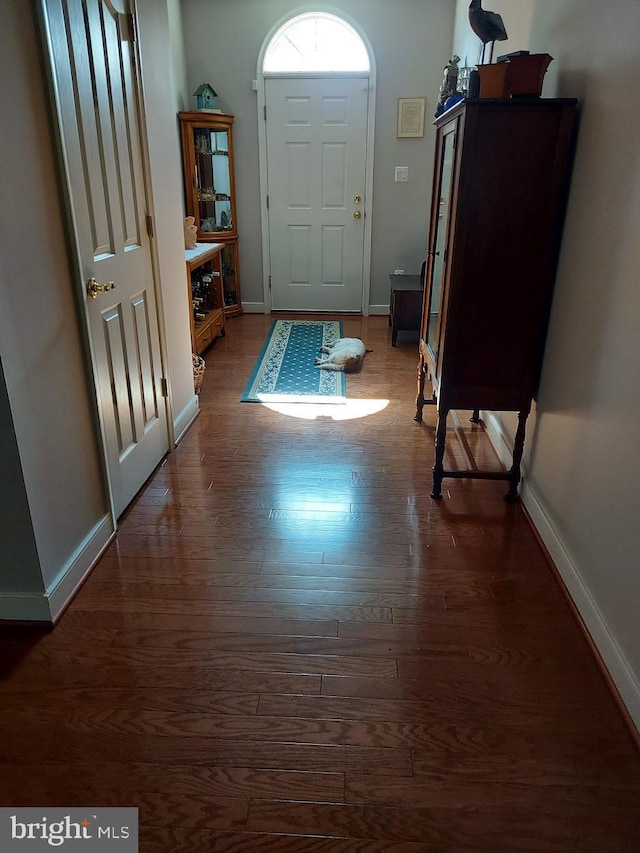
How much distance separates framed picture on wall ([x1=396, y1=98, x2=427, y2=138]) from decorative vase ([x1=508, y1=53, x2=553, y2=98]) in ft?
10.9

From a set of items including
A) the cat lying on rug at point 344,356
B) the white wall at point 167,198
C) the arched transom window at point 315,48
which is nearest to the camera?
the white wall at point 167,198

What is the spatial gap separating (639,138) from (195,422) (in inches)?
98.2

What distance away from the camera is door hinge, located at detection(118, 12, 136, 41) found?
234cm

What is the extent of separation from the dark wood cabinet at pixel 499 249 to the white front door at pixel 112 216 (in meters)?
1.30

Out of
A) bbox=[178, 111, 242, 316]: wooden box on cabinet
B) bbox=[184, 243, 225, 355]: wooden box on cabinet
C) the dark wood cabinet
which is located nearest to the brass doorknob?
the dark wood cabinet

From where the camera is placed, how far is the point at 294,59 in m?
5.21

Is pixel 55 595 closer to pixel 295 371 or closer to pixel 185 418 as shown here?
pixel 185 418

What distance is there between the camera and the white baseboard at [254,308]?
5938 millimetres

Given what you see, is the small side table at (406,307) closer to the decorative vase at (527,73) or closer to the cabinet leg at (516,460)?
the cabinet leg at (516,460)

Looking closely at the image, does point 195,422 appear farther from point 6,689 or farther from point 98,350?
point 6,689

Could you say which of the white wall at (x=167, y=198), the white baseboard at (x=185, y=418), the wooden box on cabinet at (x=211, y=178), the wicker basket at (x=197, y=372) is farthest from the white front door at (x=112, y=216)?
the wooden box on cabinet at (x=211, y=178)

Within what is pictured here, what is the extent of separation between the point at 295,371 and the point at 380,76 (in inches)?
112

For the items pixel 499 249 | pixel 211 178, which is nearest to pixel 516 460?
pixel 499 249

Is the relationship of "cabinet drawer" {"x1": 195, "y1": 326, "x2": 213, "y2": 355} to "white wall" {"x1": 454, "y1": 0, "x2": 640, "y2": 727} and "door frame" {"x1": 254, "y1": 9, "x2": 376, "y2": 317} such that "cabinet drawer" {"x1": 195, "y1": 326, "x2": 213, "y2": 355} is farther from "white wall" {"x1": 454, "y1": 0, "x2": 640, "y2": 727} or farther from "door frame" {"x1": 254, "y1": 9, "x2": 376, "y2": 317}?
"white wall" {"x1": 454, "y1": 0, "x2": 640, "y2": 727}
